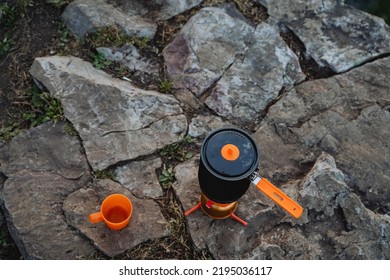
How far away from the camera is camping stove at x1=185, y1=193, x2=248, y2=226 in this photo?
2.81 metres

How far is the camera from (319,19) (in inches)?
156

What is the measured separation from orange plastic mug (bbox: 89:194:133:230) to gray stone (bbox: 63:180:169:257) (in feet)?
0.20

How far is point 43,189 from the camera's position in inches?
118

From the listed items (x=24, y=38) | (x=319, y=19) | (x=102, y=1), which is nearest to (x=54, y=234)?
(x=24, y=38)

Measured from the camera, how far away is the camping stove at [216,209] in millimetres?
2814

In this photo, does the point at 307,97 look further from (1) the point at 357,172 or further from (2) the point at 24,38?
(2) the point at 24,38

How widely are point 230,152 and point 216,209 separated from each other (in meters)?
0.52

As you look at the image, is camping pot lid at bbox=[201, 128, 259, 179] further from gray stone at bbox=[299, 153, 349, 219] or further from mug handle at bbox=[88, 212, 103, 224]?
mug handle at bbox=[88, 212, 103, 224]

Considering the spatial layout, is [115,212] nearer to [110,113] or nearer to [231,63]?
[110,113]

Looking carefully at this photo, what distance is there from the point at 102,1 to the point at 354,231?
2705 millimetres

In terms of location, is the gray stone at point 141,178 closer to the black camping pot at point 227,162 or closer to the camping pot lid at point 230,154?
the black camping pot at point 227,162

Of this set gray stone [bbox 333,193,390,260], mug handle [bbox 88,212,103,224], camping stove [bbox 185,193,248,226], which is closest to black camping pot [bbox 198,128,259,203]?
camping stove [bbox 185,193,248,226]

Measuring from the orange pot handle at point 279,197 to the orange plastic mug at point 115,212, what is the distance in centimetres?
85

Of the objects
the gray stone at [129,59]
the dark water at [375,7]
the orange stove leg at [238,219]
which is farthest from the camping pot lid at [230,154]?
the dark water at [375,7]
